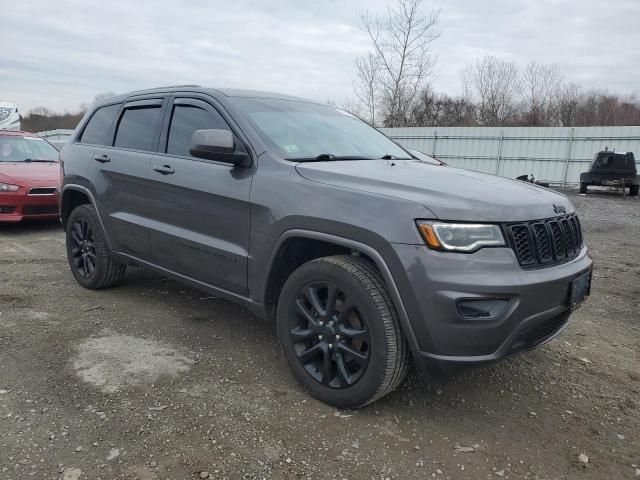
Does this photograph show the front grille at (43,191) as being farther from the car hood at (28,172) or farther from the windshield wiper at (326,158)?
the windshield wiper at (326,158)

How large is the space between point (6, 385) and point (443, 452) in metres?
2.48

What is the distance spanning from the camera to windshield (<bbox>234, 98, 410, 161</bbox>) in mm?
3297

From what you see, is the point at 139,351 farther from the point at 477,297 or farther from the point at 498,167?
the point at 498,167

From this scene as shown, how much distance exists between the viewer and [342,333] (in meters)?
2.73

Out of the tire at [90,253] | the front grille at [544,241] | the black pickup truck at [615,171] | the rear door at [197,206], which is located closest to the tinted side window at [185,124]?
the rear door at [197,206]

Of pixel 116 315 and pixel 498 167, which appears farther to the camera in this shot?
pixel 498 167

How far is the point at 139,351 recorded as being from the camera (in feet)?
11.6

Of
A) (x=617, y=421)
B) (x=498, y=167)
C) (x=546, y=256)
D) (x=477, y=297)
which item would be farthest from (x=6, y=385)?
(x=498, y=167)

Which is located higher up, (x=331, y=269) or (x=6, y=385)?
(x=331, y=269)

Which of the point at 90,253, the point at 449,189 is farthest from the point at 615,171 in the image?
the point at 90,253

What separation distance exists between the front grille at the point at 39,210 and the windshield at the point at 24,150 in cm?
149

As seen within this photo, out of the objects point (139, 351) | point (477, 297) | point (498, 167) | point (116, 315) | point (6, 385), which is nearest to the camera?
point (477, 297)

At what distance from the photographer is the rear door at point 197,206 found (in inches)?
127

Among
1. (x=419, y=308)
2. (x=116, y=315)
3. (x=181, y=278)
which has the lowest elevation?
(x=116, y=315)
